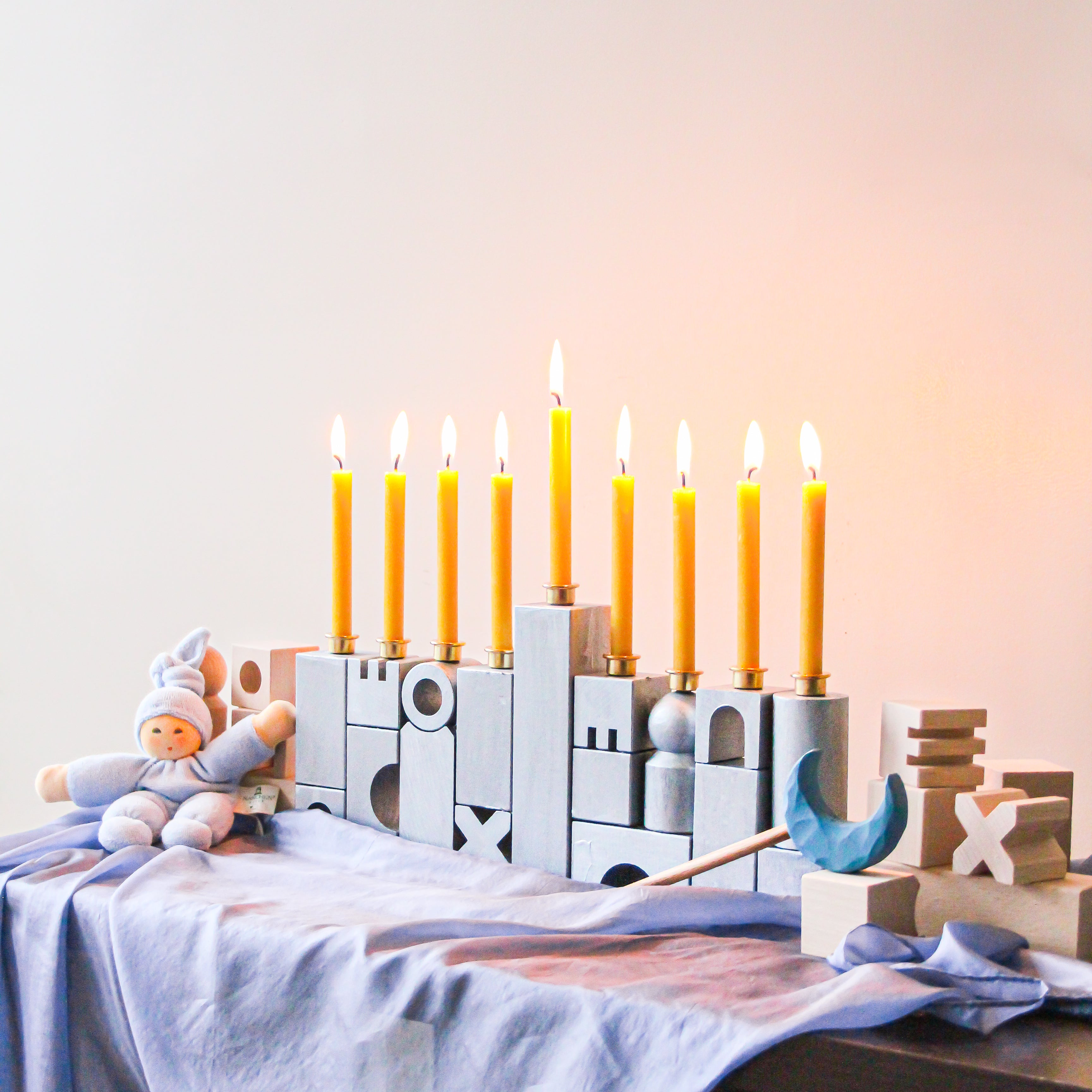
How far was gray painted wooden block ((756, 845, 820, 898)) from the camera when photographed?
73 cm

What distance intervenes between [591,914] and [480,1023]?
0.40 feet

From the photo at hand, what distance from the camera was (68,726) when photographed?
5.74 ft

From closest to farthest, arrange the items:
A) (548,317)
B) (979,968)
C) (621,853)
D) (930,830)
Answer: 1. (979,968)
2. (930,830)
3. (621,853)
4. (548,317)

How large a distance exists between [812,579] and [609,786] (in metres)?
0.22

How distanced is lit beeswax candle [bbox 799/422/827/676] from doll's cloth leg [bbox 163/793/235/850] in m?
0.53


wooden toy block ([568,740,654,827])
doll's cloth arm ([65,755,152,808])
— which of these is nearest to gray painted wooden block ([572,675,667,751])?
wooden toy block ([568,740,654,827])

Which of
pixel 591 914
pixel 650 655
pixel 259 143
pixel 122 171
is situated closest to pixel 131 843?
pixel 591 914

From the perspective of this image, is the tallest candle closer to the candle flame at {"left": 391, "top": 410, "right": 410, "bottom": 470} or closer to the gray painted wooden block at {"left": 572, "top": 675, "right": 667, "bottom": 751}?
the gray painted wooden block at {"left": 572, "top": 675, "right": 667, "bottom": 751}

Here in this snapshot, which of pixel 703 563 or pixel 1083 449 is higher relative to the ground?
pixel 1083 449

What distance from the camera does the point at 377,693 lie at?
0.94 metres

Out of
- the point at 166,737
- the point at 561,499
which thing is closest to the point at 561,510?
the point at 561,499

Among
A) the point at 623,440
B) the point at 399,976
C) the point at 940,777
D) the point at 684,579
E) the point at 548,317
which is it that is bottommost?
the point at 399,976

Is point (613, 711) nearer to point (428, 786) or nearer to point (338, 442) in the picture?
point (428, 786)

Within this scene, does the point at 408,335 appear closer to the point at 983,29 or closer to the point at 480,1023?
the point at 983,29
